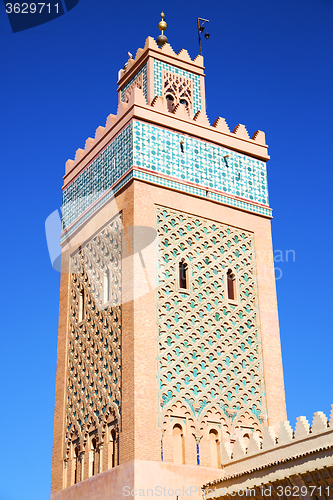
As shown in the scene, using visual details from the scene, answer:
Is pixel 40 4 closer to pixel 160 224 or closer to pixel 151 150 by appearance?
pixel 151 150

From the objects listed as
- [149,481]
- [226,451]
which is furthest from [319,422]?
[149,481]

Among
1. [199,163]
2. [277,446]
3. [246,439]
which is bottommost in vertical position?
[277,446]

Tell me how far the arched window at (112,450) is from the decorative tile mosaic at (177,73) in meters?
4.71

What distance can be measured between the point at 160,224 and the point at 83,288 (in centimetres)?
149

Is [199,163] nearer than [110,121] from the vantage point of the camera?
Yes

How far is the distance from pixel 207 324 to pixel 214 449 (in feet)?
4.70

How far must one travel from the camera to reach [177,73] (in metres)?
9.74

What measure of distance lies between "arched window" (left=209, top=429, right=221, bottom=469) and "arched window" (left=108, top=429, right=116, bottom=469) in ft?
3.48

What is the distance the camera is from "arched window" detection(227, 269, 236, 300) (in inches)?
329

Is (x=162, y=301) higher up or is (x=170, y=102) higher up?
(x=170, y=102)

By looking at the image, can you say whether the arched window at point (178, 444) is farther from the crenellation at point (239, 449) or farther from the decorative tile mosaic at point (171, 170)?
the decorative tile mosaic at point (171, 170)

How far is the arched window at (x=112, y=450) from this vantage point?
280 inches

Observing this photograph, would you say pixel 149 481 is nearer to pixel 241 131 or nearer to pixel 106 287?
pixel 106 287

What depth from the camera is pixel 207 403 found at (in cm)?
747
